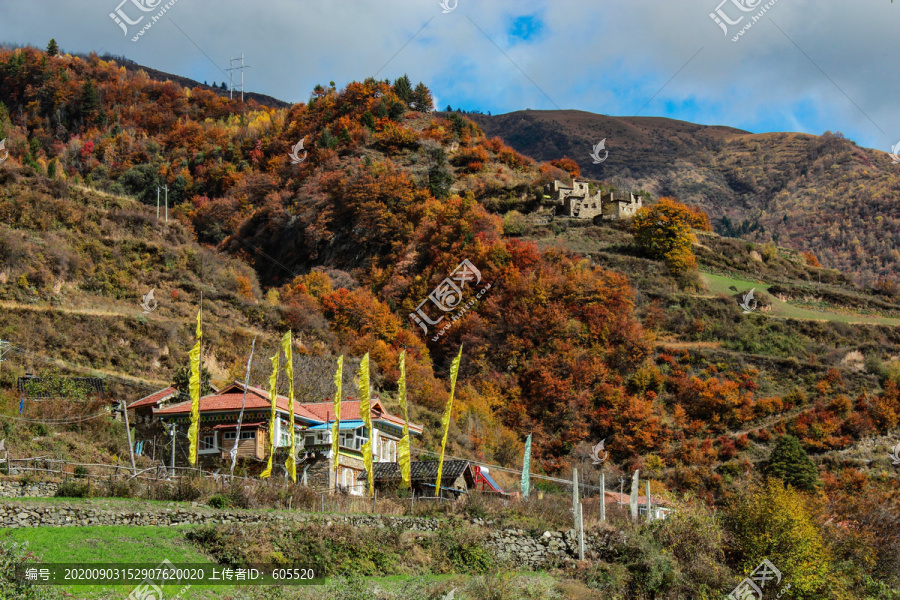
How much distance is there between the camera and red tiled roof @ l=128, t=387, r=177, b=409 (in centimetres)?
3612

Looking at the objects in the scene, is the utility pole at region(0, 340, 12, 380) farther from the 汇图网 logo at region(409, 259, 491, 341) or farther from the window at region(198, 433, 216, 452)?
the 汇图网 logo at region(409, 259, 491, 341)

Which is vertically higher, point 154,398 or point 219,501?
point 154,398

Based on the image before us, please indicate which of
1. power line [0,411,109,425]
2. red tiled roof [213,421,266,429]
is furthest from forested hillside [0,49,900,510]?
red tiled roof [213,421,266,429]

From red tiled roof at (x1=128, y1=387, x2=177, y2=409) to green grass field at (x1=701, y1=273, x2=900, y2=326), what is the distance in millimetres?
53608

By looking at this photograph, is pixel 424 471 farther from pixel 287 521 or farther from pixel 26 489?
pixel 26 489

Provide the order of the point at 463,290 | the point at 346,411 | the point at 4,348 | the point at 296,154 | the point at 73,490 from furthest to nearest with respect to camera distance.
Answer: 1. the point at 296,154
2. the point at 463,290
3. the point at 346,411
4. the point at 4,348
5. the point at 73,490

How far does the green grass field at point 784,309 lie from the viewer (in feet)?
250

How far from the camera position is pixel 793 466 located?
51.6 metres

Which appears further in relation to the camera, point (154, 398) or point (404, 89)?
point (404, 89)

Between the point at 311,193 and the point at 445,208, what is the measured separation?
16.9 m

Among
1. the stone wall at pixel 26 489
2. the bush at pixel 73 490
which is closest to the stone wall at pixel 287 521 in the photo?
the stone wall at pixel 26 489

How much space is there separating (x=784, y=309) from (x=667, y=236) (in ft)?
40.5

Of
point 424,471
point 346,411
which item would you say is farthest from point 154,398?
point 424,471

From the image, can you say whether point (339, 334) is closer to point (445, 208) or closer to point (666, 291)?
point (445, 208)
